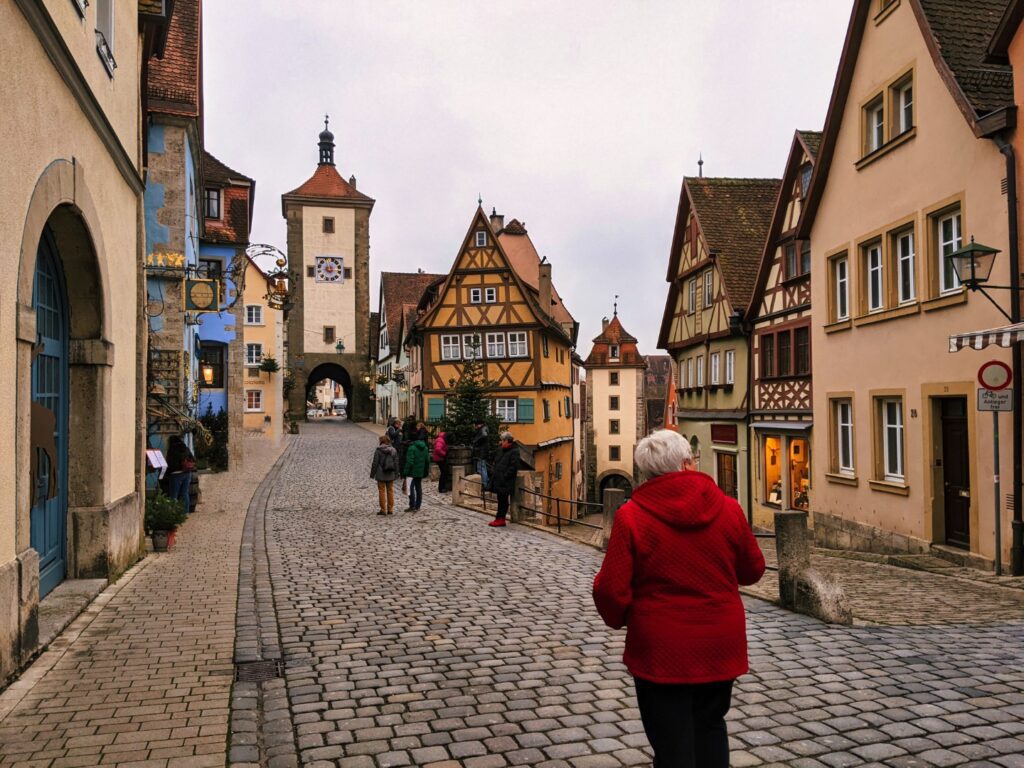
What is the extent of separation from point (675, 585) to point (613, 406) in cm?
6015

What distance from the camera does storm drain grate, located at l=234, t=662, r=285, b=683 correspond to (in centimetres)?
573

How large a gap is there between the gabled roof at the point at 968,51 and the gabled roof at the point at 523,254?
30.2 meters

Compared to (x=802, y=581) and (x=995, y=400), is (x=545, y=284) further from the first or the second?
(x=802, y=581)

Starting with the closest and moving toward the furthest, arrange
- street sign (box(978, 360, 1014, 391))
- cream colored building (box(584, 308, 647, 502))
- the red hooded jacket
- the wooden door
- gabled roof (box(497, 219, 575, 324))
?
the red hooded jacket
street sign (box(978, 360, 1014, 391))
the wooden door
gabled roof (box(497, 219, 575, 324))
cream colored building (box(584, 308, 647, 502))

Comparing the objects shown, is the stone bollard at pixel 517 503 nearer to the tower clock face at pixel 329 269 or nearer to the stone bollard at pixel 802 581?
the stone bollard at pixel 802 581

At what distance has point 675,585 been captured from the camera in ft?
10.6

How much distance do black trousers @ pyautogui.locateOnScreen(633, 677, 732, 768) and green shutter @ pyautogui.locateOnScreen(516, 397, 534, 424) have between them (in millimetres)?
31566

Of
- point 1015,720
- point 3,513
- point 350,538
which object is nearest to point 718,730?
point 1015,720

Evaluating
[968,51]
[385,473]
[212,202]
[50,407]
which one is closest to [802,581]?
[50,407]

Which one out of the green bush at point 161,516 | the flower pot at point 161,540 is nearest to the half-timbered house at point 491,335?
the green bush at point 161,516

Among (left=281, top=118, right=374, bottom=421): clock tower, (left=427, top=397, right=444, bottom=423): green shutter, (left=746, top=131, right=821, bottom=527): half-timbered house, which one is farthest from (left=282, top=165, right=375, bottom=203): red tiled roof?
(left=746, top=131, right=821, bottom=527): half-timbered house

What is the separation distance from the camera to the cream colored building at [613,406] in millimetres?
61938

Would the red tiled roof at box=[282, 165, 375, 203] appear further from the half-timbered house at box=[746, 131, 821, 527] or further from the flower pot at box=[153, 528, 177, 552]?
the flower pot at box=[153, 528, 177, 552]

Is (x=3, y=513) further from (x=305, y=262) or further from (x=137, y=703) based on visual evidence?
(x=305, y=262)
